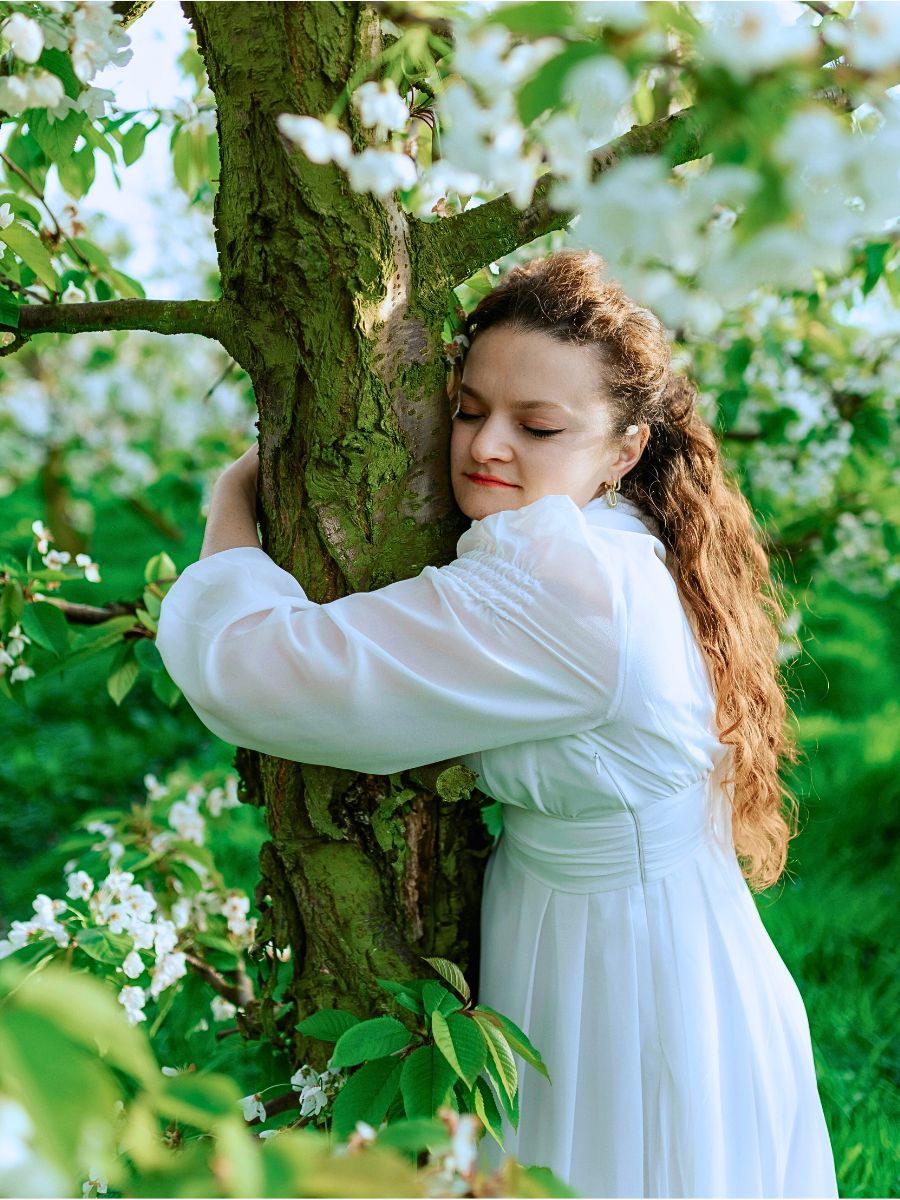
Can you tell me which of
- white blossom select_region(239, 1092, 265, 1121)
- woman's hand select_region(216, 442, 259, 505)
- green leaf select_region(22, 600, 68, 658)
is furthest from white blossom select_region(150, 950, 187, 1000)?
woman's hand select_region(216, 442, 259, 505)

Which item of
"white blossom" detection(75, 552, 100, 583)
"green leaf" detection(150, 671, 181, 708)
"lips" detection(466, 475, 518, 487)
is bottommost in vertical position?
"green leaf" detection(150, 671, 181, 708)

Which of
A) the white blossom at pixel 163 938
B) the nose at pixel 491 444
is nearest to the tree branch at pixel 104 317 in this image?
the nose at pixel 491 444

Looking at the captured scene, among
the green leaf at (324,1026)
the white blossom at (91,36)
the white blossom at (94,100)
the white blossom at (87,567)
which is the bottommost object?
the green leaf at (324,1026)

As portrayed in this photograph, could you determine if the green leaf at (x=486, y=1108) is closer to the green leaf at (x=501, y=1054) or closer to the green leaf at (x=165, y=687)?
the green leaf at (x=501, y=1054)

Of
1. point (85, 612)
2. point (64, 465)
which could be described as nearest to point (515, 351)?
point (85, 612)

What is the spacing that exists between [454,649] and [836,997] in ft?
8.40

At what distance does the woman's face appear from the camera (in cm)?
143

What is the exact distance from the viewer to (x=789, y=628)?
196 centimetres

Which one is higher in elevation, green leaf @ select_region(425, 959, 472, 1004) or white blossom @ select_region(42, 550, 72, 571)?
white blossom @ select_region(42, 550, 72, 571)

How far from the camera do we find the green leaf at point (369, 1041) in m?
1.16

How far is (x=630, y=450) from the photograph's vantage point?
5.15 ft

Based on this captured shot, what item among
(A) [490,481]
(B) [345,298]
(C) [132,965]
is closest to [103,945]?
(C) [132,965]

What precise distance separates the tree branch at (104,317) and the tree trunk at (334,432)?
114mm

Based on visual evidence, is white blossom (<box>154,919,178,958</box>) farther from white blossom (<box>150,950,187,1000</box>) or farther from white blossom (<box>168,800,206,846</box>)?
white blossom (<box>168,800,206,846</box>)
